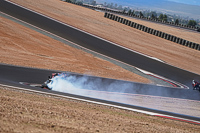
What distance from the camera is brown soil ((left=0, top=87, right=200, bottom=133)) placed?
27.7 feet

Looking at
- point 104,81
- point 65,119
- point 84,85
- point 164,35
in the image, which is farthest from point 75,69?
point 164,35

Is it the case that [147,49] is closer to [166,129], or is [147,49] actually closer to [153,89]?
[153,89]

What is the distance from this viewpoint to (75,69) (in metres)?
21.0

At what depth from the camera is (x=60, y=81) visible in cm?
1645

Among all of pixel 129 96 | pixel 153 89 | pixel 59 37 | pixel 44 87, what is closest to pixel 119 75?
pixel 153 89

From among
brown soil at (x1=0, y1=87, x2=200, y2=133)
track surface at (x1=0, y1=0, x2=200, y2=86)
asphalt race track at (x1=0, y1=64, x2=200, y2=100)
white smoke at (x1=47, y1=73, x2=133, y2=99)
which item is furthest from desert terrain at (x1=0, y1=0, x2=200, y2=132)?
track surface at (x1=0, y1=0, x2=200, y2=86)

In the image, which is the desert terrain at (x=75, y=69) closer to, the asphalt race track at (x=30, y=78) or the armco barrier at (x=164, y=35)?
the asphalt race track at (x=30, y=78)

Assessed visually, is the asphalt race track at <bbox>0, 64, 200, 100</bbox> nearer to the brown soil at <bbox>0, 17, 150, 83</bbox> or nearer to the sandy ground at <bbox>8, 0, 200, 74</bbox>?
the brown soil at <bbox>0, 17, 150, 83</bbox>

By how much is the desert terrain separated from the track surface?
7.36ft

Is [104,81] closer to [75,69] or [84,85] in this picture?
[84,85]

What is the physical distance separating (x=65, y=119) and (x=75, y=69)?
38.6ft

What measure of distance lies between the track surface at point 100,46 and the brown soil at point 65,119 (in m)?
11.7

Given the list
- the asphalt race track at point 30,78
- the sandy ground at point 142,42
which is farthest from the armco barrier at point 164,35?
the asphalt race track at point 30,78

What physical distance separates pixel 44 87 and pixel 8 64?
5.51 meters
